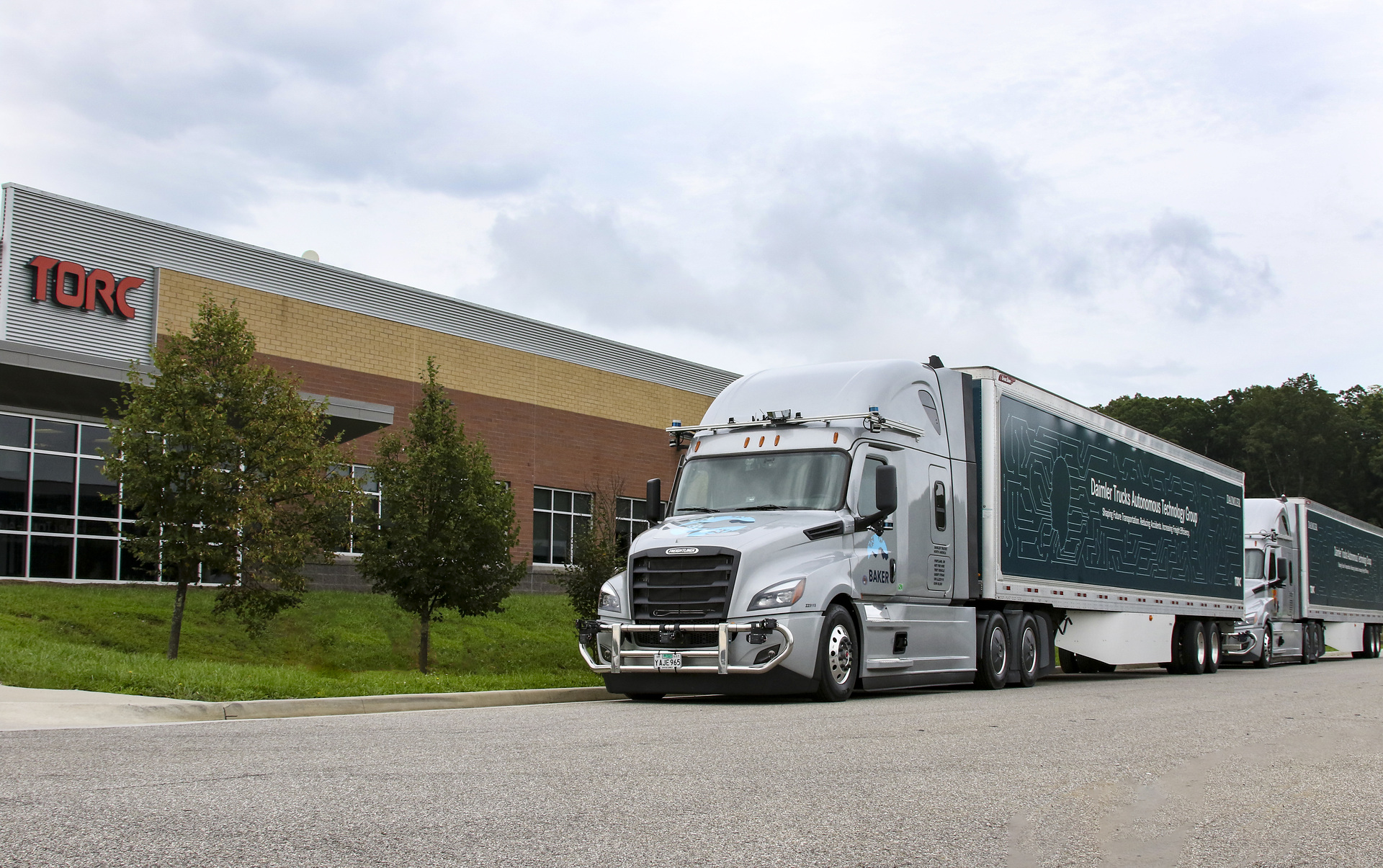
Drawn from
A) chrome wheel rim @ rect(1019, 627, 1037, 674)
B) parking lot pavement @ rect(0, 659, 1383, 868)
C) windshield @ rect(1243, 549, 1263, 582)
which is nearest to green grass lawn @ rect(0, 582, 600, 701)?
parking lot pavement @ rect(0, 659, 1383, 868)

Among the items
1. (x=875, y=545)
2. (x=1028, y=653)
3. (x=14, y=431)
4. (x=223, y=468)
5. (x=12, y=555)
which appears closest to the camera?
(x=875, y=545)

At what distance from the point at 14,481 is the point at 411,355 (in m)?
13.4

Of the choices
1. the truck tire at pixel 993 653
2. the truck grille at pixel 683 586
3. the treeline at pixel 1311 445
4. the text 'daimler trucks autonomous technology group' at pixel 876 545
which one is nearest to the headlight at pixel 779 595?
the text 'daimler trucks autonomous technology group' at pixel 876 545

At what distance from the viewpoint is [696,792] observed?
6.40 m

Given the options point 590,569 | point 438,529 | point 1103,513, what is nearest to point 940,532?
point 1103,513

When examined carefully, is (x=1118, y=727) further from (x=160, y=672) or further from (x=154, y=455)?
(x=154, y=455)

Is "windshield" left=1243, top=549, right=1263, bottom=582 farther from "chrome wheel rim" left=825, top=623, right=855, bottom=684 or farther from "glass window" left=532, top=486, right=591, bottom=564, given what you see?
"glass window" left=532, top=486, right=591, bottom=564

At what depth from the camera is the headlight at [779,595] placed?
509 inches

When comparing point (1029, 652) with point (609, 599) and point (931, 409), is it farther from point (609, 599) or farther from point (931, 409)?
point (609, 599)

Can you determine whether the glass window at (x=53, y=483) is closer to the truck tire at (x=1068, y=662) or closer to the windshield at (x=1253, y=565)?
the truck tire at (x=1068, y=662)

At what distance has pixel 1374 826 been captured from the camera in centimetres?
578

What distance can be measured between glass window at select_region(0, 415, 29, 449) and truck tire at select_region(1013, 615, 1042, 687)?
2031 centimetres

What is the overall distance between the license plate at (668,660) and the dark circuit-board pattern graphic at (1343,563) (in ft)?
79.6

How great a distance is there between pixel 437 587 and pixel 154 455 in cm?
521
